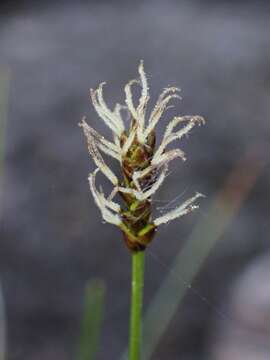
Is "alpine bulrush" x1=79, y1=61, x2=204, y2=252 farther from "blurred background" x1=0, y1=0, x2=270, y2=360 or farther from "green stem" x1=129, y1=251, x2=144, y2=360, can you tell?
"blurred background" x1=0, y1=0, x2=270, y2=360

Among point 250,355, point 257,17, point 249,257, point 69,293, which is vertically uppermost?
point 257,17

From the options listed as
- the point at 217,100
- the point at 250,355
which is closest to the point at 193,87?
the point at 217,100

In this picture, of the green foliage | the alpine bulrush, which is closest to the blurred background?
the green foliage

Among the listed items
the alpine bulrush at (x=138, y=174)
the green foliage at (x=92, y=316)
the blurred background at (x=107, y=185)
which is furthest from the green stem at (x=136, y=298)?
the blurred background at (x=107, y=185)

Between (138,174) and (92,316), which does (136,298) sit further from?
(92,316)

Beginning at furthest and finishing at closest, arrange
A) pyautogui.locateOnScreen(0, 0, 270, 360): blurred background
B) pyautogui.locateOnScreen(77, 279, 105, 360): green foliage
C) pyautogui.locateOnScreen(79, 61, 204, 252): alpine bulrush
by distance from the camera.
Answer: pyautogui.locateOnScreen(0, 0, 270, 360): blurred background → pyautogui.locateOnScreen(77, 279, 105, 360): green foliage → pyautogui.locateOnScreen(79, 61, 204, 252): alpine bulrush

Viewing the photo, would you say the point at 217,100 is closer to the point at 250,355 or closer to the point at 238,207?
the point at 238,207

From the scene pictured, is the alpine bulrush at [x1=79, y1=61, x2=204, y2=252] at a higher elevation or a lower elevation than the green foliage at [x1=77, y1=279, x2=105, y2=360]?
higher

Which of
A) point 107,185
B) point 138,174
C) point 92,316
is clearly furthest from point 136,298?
point 107,185
